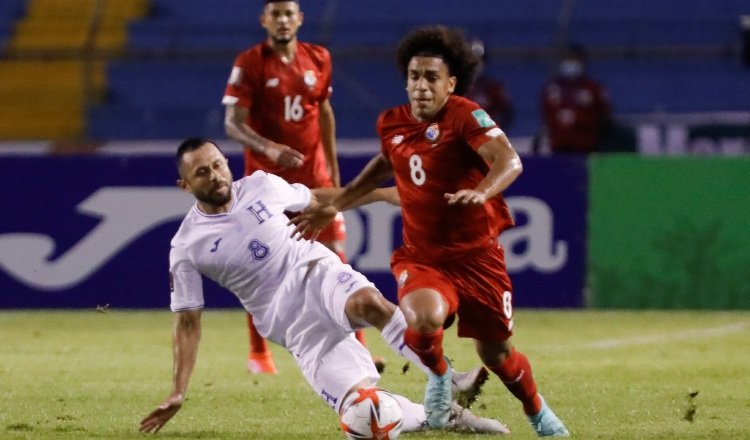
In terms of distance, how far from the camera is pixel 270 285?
640cm

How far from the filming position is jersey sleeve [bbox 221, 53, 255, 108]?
868cm

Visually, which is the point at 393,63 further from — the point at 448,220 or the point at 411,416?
the point at 411,416

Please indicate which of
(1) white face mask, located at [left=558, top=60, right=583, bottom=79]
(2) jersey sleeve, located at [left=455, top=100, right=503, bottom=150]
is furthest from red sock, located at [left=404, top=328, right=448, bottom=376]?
(1) white face mask, located at [left=558, top=60, right=583, bottom=79]

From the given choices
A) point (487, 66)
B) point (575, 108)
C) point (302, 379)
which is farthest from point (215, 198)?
point (487, 66)

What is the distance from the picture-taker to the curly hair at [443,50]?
632cm

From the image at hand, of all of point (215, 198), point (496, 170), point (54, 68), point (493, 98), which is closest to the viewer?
point (496, 170)

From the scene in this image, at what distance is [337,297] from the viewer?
6148 mm

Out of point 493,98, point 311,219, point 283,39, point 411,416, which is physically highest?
point 283,39

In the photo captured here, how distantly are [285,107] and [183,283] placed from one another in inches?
102

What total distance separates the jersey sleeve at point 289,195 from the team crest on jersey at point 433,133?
74 centimetres

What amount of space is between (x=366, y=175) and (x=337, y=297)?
62 centimetres

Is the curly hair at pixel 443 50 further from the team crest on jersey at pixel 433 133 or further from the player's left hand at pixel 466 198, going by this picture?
the player's left hand at pixel 466 198

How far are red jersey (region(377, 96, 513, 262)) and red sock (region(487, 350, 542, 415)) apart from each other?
1.61ft

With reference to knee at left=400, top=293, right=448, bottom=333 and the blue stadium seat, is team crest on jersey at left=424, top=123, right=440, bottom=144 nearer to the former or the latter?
knee at left=400, top=293, right=448, bottom=333
